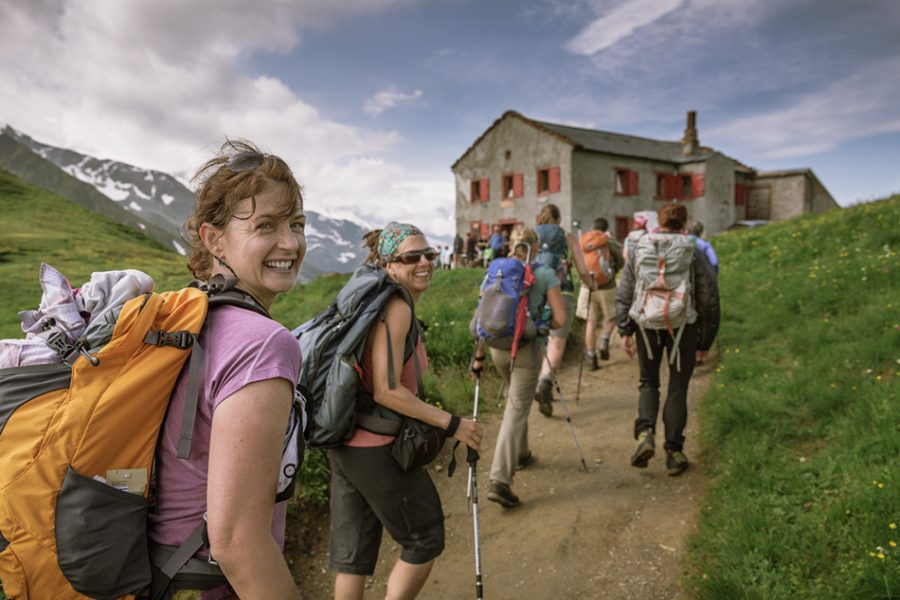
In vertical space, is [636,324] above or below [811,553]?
above

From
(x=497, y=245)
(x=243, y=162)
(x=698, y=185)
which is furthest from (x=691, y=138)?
(x=243, y=162)

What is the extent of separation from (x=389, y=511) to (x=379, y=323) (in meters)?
1.03

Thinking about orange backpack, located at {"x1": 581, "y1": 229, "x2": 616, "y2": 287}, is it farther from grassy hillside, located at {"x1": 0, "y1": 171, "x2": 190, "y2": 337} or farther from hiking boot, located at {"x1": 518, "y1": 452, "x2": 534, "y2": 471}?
grassy hillside, located at {"x1": 0, "y1": 171, "x2": 190, "y2": 337}

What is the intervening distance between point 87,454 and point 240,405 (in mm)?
344

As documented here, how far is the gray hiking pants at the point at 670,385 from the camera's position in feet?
17.4

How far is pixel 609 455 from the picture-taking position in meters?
6.11

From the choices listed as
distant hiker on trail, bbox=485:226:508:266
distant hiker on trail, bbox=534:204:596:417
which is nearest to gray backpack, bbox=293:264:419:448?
distant hiker on trail, bbox=534:204:596:417

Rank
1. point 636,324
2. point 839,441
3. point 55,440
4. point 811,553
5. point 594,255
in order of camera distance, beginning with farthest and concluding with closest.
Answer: point 594,255 < point 636,324 < point 839,441 < point 811,553 < point 55,440

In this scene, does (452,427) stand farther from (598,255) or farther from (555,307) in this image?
(598,255)

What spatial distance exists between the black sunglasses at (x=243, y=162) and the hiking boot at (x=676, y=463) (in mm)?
4991

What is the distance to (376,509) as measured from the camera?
293 centimetres

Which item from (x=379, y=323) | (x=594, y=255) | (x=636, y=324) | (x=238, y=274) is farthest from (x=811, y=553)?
(x=594, y=255)

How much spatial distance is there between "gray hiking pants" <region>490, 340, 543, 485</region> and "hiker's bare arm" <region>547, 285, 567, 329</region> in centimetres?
28

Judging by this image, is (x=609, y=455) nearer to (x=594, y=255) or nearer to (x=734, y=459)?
(x=734, y=459)
